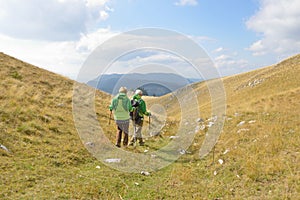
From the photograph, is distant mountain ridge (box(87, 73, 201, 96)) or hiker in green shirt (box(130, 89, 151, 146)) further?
hiker in green shirt (box(130, 89, 151, 146))

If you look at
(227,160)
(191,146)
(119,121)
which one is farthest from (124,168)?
(191,146)

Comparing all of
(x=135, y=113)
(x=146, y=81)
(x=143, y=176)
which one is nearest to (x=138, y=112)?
(x=135, y=113)

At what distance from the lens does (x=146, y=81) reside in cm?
1345

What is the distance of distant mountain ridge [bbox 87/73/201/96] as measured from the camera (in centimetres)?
1173

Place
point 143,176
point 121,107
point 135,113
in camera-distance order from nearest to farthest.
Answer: point 143,176, point 121,107, point 135,113

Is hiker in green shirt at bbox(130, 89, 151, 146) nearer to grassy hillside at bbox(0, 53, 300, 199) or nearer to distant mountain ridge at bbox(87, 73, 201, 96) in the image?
distant mountain ridge at bbox(87, 73, 201, 96)

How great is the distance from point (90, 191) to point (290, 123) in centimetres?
1133

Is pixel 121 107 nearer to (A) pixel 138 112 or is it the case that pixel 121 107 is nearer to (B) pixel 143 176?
(A) pixel 138 112

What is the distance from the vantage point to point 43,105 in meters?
17.1

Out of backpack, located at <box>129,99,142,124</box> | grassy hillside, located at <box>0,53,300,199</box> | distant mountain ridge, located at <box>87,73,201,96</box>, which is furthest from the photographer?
backpack, located at <box>129,99,142,124</box>

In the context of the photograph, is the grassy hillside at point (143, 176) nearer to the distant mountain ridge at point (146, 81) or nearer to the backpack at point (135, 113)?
the backpack at point (135, 113)

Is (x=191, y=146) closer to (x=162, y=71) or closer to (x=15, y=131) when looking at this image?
(x=162, y=71)

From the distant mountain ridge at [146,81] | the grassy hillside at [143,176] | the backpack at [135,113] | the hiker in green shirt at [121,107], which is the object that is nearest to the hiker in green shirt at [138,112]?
the backpack at [135,113]

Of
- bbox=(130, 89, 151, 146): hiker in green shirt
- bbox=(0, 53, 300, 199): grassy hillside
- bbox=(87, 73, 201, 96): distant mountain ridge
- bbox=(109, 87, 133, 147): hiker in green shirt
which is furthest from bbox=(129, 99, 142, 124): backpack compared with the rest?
bbox=(0, 53, 300, 199): grassy hillside
